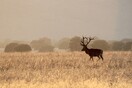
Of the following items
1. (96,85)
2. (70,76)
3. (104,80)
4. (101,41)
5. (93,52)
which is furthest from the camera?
(101,41)

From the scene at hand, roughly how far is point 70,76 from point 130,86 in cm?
303

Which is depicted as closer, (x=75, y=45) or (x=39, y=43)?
(x=75, y=45)

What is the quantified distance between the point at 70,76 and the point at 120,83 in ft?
8.26

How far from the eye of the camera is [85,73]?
52.6ft

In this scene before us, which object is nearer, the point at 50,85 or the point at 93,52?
the point at 50,85

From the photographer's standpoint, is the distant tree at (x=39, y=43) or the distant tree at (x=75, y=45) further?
the distant tree at (x=39, y=43)

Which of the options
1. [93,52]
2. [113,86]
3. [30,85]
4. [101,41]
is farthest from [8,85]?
[101,41]

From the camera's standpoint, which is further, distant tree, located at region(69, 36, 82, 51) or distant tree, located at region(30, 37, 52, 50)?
distant tree, located at region(30, 37, 52, 50)

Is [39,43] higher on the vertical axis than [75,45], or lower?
lower

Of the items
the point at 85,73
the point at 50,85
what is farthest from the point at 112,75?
the point at 50,85

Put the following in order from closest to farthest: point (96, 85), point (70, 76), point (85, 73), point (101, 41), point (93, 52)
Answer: point (96, 85) < point (70, 76) < point (85, 73) < point (93, 52) < point (101, 41)

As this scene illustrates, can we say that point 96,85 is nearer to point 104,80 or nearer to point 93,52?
point 104,80

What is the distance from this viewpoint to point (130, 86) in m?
12.8

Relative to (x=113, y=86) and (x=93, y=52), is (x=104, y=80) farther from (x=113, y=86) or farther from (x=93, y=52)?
(x=93, y=52)
